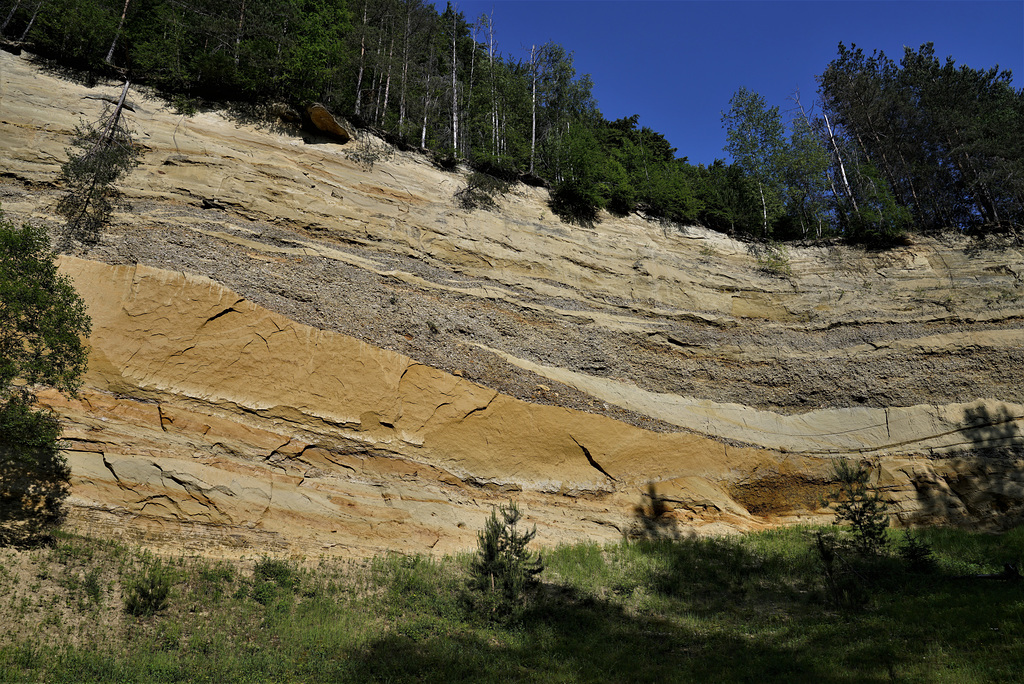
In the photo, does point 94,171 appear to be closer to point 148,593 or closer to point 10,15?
point 10,15

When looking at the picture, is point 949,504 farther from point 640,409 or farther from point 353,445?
point 353,445

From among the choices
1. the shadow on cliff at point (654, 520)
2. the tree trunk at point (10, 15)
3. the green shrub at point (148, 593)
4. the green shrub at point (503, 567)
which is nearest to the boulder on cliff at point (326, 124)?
the tree trunk at point (10, 15)

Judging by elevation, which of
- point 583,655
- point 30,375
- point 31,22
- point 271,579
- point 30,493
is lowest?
point 583,655

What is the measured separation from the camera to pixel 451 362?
1499 centimetres

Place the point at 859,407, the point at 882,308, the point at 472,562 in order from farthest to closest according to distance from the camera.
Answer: the point at 882,308, the point at 859,407, the point at 472,562

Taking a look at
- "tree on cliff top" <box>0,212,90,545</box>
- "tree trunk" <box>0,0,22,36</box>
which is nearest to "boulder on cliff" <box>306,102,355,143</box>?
"tree trunk" <box>0,0,22,36</box>

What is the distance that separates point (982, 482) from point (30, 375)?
81.8 feet

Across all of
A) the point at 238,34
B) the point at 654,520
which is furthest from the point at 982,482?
the point at 238,34

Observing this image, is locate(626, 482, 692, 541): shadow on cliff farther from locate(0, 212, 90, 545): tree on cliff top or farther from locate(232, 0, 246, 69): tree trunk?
locate(232, 0, 246, 69): tree trunk

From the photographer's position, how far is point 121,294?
12219 mm

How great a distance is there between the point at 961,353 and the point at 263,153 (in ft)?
82.3

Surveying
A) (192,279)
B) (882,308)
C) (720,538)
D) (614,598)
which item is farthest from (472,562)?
(882,308)

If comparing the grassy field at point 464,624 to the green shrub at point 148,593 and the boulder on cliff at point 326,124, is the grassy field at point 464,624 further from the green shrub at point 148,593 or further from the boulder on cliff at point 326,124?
the boulder on cliff at point 326,124

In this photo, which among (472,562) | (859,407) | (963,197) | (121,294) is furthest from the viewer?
(963,197)
